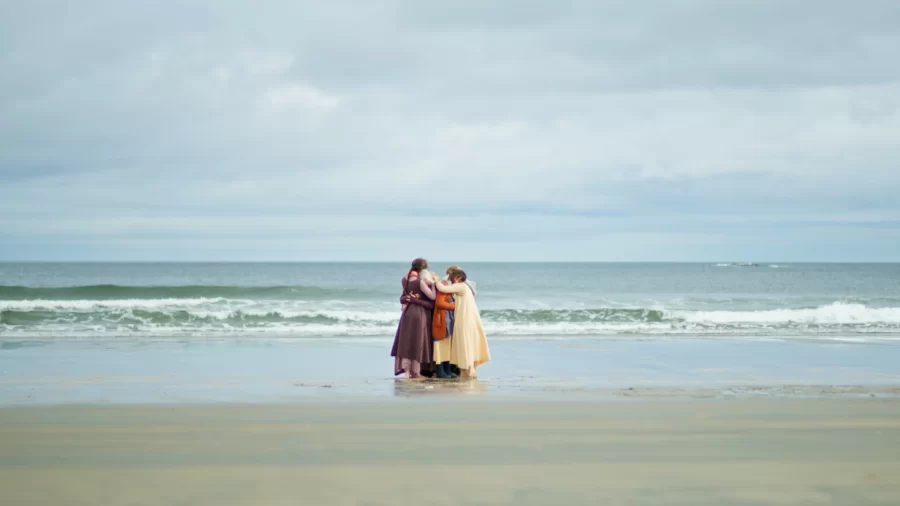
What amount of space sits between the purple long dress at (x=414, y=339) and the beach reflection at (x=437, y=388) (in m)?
0.31

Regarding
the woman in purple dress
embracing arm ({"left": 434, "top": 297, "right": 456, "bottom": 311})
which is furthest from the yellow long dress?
the woman in purple dress

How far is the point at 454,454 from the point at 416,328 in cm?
540

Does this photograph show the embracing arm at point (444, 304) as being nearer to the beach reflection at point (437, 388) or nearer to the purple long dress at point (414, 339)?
the purple long dress at point (414, 339)

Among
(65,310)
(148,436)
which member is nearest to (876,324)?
(148,436)

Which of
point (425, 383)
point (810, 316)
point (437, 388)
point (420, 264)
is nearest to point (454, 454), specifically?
point (437, 388)

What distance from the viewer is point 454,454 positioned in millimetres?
6465

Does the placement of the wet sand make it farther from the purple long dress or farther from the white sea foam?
the white sea foam

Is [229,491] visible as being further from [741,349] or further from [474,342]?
[741,349]

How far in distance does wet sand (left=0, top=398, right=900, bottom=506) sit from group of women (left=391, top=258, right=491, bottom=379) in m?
2.78

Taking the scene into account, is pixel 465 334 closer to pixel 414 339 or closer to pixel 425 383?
pixel 414 339

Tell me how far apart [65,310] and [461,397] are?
22.7m

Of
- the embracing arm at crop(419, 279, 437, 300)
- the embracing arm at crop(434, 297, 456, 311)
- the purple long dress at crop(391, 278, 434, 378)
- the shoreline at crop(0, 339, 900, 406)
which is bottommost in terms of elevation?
the shoreline at crop(0, 339, 900, 406)

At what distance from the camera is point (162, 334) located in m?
20.6

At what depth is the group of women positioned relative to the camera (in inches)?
463
